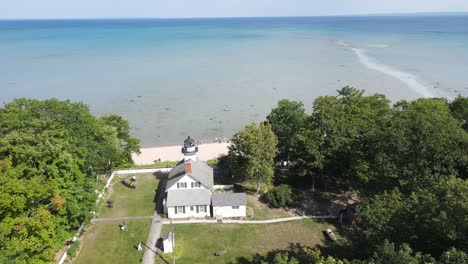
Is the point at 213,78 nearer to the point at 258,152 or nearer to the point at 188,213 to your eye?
the point at 258,152

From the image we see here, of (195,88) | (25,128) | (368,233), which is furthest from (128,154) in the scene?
(195,88)

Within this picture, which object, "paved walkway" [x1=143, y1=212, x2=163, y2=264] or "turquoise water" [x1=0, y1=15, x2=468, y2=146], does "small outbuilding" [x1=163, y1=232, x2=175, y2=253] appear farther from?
"turquoise water" [x1=0, y1=15, x2=468, y2=146]

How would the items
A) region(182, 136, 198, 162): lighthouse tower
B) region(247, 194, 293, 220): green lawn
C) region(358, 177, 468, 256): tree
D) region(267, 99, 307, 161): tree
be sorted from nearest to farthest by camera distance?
region(358, 177, 468, 256): tree < region(247, 194, 293, 220): green lawn < region(182, 136, 198, 162): lighthouse tower < region(267, 99, 307, 161): tree

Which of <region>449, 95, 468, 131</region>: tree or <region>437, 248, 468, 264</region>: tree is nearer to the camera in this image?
<region>437, 248, 468, 264</region>: tree

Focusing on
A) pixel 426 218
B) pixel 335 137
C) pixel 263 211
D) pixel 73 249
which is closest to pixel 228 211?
pixel 263 211

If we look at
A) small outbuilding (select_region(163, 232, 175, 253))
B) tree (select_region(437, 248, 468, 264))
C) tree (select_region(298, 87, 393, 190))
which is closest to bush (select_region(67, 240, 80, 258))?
small outbuilding (select_region(163, 232, 175, 253))

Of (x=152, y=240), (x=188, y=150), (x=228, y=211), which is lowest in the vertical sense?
(x=152, y=240)
